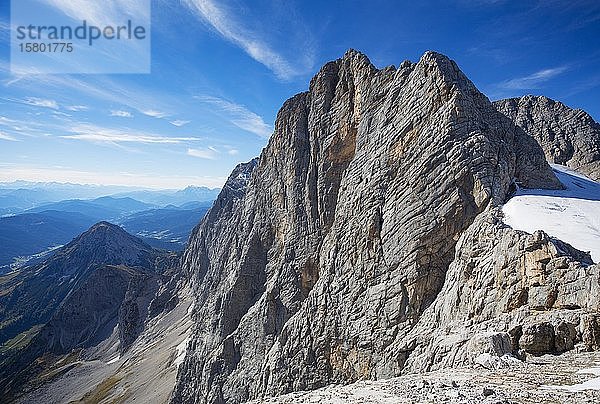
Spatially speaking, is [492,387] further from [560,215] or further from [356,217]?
[356,217]

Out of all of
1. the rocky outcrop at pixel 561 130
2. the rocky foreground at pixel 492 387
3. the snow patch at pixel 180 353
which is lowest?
the snow patch at pixel 180 353

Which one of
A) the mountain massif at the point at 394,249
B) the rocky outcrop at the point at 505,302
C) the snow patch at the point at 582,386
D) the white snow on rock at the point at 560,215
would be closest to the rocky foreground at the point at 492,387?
the snow patch at the point at 582,386

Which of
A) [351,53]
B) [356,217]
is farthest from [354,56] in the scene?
[356,217]

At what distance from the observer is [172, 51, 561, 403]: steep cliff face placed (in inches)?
1087

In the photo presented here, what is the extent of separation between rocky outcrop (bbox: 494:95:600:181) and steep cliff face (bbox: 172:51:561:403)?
2552 cm

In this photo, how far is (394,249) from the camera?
1206 inches

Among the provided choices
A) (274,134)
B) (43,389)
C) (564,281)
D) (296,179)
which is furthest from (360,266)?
(43,389)

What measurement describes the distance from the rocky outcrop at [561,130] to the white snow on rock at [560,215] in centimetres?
2477

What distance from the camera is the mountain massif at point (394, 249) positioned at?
17781 millimetres

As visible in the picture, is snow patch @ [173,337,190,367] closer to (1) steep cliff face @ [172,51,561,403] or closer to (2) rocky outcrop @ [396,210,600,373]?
(1) steep cliff face @ [172,51,561,403]

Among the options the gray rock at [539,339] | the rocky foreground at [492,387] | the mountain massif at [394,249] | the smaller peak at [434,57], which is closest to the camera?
the rocky foreground at [492,387]

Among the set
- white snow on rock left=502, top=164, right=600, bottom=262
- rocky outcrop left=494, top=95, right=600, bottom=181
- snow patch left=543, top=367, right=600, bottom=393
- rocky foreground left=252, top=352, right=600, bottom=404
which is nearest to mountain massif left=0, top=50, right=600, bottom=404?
rocky outcrop left=494, top=95, right=600, bottom=181

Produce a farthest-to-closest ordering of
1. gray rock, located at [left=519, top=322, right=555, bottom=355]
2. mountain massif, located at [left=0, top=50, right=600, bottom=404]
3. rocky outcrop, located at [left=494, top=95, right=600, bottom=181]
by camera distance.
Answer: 1. rocky outcrop, located at [left=494, top=95, right=600, bottom=181]
2. mountain massif, located at [left=0, top=50, right=600, bottom=404]
3. gray rock, located at [left=519, top=322, right=555, bottom=355]

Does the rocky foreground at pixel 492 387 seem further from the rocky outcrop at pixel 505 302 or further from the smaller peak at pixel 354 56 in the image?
the smaller peak at pixel 354 56
